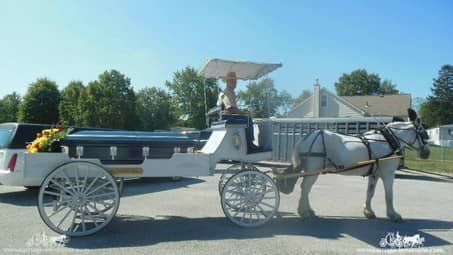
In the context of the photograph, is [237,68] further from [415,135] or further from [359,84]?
[359,84]

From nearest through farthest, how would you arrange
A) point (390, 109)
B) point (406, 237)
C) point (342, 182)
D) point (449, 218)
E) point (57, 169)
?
point (57, 169) → point (406, 237) → point (449, 218) → point (342, 182) → point (390, 109)

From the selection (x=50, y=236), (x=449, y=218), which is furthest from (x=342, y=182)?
(x=50, y=236)

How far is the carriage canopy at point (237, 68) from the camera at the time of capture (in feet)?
23.1

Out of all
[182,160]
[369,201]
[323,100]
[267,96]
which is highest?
[323,100]

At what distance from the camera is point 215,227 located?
20.7 ft

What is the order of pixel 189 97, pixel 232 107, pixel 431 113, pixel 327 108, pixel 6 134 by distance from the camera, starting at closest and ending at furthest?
pixel 232 107
pixel 6 134
pixel 327 108
pixel 189 97
pixel 431 113

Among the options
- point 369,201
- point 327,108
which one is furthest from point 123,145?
point 327,108

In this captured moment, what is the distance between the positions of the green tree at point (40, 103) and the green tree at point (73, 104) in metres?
1.77

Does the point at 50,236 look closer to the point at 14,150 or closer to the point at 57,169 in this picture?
the point at 57,169

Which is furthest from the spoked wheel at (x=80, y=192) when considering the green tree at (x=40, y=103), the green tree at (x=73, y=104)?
the green tree at (x=40, y=103)

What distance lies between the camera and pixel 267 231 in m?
6.08

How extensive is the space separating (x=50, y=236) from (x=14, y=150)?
342 cm

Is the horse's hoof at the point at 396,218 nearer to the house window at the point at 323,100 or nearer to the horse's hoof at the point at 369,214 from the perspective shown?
the horse's hoof at the point at 369,214

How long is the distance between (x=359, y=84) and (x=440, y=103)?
47.5 ft
